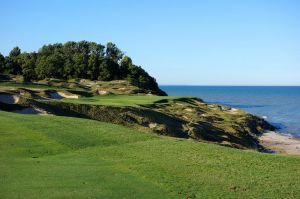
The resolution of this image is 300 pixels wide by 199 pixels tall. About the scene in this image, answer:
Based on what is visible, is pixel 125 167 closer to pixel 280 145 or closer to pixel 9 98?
pixel 9 98

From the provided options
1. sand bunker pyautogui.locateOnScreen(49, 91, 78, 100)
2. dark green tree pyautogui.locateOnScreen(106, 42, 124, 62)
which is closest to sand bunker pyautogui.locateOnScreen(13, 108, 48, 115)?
sand bunker pyautogui.locateOnScreen(49, 91, 78, 100)

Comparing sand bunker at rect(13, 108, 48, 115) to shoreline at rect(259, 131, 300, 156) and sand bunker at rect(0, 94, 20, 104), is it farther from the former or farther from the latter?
shoreline at rect(259, 131, 300, 156)

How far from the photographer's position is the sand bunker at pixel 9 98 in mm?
39969

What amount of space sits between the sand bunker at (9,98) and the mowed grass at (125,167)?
1202cm

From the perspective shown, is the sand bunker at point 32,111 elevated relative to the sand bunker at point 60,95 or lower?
lower

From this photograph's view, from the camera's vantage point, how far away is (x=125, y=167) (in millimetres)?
19891

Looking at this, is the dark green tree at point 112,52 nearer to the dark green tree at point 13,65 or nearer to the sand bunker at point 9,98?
the dark green tree at point 13,65

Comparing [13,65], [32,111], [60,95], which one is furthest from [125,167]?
[13,65]

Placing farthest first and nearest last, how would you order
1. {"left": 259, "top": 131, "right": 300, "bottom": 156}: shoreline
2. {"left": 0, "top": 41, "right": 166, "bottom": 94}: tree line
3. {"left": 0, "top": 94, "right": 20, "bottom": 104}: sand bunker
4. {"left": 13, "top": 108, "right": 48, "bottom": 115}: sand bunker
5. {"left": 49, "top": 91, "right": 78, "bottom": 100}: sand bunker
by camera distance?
{"left": 0, "top": 41, "right": 166, "bottom": 94}: tree line → {"left": 49, "top": 91, "right": 78, "bottom": 100}: sand bunker → {"left": 259, "top": 131, "right": 300, "bottom": 156}: shoreline → {"left": 0, "top": 94, "right": 20, "bottom": 104}: sand bunker → {"left": 13, "top": 108, "right": 48, "bottom": 115}: sand bunker

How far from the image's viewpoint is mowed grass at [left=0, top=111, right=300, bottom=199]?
16562 millimetres

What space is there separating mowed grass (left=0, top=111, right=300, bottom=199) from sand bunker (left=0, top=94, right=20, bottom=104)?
12024 mm

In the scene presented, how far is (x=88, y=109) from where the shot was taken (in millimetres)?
40375

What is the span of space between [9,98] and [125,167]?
2386 cm

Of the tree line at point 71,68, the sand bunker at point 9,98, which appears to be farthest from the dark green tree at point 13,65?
the sand bunker at point 9,98
